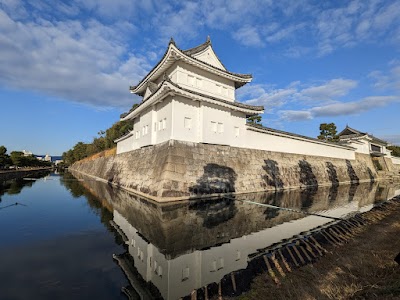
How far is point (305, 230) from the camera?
273 inches

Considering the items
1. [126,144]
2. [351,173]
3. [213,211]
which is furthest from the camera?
[351,173]

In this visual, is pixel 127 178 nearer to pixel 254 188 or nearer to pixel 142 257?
pixel 254 188

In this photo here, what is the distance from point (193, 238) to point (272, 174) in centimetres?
1318

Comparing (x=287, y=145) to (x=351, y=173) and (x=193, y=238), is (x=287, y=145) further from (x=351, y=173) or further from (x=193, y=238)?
(x=193, y=238)

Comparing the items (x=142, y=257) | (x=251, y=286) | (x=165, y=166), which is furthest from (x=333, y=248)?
(x=165, y=166)

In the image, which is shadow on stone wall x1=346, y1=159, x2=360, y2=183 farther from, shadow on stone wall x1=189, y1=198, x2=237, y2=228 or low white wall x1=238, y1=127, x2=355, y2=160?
shadow on stone wall x1=189, y1=198, x2=237, y2=228

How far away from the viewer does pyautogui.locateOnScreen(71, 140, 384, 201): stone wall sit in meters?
12.3

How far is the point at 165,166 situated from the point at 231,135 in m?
6.09

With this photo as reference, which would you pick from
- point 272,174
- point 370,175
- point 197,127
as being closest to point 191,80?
point 197,127

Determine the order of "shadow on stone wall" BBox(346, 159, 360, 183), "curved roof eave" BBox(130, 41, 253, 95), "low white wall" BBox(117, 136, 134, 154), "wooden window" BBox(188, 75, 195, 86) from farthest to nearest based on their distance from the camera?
"shadow on stone wall" BBox(346, 159, 360, 183) → "low white wall" BBox(117, 136, 134, 154) → "wooden window" BBox(188, 75, 195, 86) → "curved roof eave" BBox(130, 41, 253, 95)

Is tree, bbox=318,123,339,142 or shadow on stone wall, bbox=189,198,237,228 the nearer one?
shadow on stone wall, bbox=189,198,237,228

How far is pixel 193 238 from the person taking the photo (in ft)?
20.0

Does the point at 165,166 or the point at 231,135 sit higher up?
the point at 231,135

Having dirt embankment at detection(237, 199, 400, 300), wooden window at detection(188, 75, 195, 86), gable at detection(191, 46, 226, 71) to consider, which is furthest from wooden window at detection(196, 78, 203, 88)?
dirt embankment at detection(237, 199, 400, 300)
